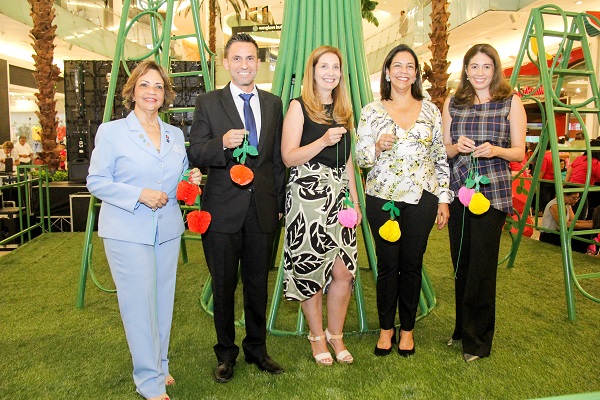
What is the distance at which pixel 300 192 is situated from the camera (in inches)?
114

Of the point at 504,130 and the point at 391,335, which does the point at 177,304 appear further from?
the point at 504,130

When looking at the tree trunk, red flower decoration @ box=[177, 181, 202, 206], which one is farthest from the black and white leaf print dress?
the tree trunk

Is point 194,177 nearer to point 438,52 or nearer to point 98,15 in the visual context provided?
point 438,52

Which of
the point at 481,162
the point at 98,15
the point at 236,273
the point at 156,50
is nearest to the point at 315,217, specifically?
the point at 236,273

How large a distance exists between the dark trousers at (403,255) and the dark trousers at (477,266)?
0.26 m

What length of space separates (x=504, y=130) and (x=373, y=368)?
153 cm

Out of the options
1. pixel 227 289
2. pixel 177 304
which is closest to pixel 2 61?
pixel 177 304

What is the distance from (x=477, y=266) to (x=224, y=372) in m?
1.54

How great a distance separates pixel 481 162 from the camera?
3.12 m

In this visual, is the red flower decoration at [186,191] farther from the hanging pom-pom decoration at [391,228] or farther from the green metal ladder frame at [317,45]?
the green metal ladder frame at [317,45]

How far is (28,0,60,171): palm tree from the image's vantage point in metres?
10.3

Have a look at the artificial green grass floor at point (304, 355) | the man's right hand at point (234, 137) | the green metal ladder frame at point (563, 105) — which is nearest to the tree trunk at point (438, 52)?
the green metal ladder frame at point (563, 105)

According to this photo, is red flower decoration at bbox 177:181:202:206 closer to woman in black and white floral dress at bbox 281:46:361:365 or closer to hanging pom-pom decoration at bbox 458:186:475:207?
woman in black and white floral dress at bbox 281:46:361:365

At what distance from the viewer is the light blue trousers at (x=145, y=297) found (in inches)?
97.4
